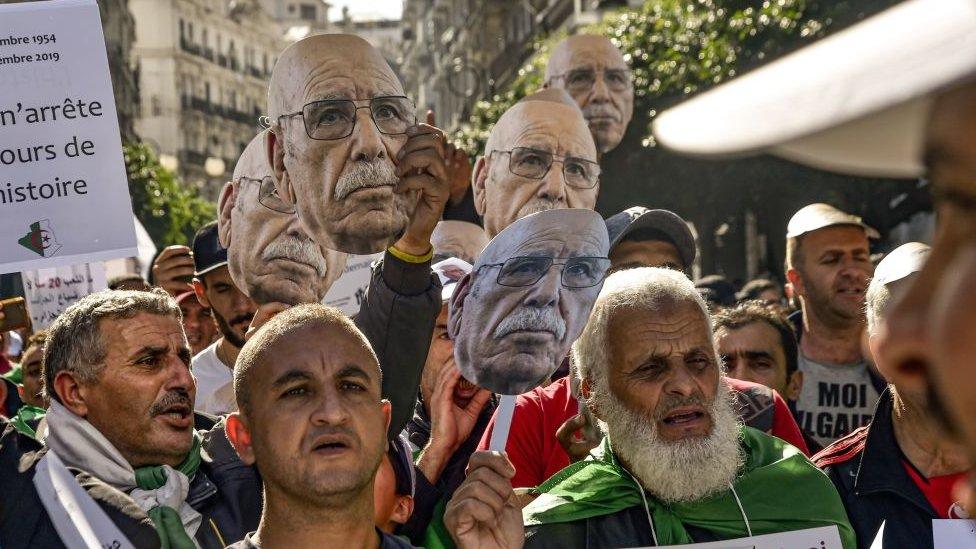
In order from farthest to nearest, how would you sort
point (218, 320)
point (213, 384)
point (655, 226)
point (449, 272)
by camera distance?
point (218, 320), point (213, 384), point (655, 226), point (449, 272)

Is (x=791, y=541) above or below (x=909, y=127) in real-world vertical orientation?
below

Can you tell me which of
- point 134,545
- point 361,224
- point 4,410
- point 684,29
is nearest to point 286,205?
point 361,224

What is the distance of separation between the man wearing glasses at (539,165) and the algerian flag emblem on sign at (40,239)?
53.2 inches

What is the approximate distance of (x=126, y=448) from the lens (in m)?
3.64

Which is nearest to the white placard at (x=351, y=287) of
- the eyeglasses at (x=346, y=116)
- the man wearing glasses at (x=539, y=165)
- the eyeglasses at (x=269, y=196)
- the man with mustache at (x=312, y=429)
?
the man wearing glasses at (x=539, y=165)

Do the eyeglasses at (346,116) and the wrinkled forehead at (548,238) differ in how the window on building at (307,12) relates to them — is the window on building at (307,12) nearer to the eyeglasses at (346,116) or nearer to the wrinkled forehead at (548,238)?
the eyeglasses at (346,116)

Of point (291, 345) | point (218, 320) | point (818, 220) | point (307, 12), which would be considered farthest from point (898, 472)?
point (307, 12)

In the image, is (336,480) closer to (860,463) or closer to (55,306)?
(860,463)

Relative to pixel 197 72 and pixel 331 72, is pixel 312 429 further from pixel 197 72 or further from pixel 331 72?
pixel 197 72

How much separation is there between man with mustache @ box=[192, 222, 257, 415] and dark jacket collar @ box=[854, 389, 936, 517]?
2.18 meters

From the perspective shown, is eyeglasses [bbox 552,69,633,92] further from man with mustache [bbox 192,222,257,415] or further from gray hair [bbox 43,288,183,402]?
gray hair [bbox 43,288,183,402]

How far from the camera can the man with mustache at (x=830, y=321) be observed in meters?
5.34

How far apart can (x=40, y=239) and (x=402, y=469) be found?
152cm

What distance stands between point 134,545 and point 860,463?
73.0 inches
